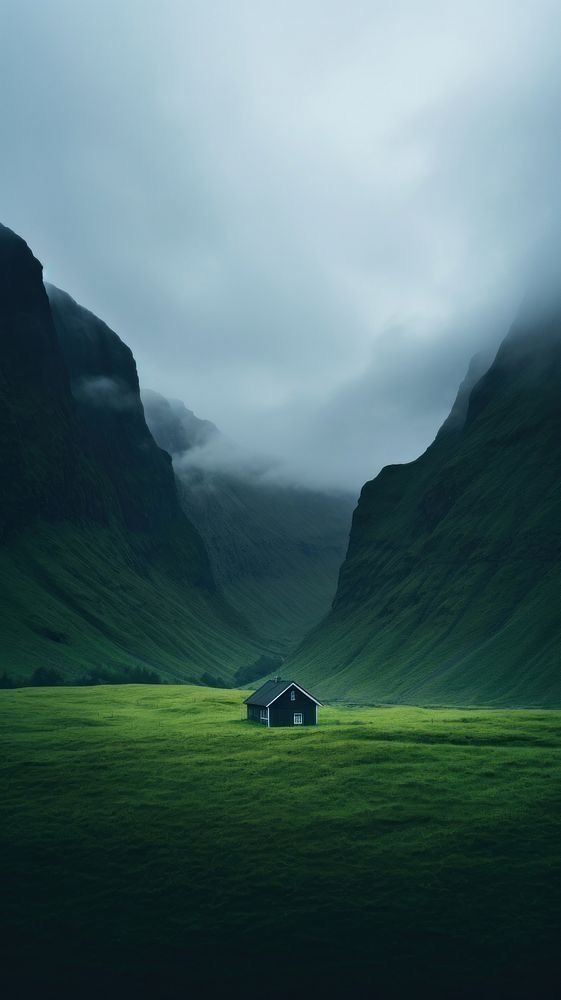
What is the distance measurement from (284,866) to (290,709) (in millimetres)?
44498

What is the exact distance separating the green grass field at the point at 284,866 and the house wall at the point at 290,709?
489 inches

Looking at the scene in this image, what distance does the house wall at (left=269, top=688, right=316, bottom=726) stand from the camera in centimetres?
9212

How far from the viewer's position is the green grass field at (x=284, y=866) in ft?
125

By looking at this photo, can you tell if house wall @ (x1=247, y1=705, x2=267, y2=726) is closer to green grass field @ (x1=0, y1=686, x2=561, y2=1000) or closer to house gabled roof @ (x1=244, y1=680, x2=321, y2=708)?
house gabled roof @ (x1=244, y1=680, x2=321, y2=708)

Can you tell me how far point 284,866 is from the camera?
48375mm

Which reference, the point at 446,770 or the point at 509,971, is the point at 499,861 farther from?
the point at 446,770

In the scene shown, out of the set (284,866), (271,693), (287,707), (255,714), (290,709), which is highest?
(271,693)

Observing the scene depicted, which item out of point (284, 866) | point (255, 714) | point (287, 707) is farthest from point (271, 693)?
point (284, 866)

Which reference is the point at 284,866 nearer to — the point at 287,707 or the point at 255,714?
the point at 287,707

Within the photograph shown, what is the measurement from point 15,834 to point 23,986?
721 inches

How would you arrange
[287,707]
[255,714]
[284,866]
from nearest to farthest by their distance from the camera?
[284,866]
[287,707]
[255,714]

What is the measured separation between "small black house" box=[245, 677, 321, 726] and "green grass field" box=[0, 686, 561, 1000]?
40.6 ft

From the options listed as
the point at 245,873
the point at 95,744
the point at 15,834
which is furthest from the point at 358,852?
the point at 95,744

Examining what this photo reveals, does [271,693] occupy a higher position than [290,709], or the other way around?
[271,693]
